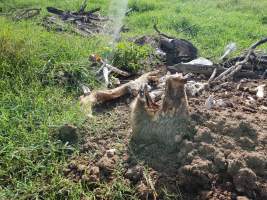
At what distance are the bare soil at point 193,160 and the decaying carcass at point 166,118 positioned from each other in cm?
9

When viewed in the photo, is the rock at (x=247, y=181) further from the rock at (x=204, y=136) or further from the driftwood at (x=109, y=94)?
the driftwood at (x=109, y=94)

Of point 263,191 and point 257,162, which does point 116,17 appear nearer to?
point 257,162

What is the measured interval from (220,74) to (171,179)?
2500mm

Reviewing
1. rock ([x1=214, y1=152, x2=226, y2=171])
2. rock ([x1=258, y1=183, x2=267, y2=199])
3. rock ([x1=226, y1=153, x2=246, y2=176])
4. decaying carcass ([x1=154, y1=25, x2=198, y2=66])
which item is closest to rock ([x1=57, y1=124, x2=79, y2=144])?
rock ([x1=214, y1=152, x2=226, y2=171])

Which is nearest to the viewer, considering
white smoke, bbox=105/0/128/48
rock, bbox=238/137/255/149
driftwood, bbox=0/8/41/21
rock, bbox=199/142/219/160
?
rock, bbox=199/142/219/160

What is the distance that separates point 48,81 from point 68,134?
1.53m

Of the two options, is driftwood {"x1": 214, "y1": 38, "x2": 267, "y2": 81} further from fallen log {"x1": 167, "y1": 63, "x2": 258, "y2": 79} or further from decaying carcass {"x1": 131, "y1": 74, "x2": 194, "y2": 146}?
decaying carcass {"x1": 131, "y1": 74, "x2": 194, "y2": 146}

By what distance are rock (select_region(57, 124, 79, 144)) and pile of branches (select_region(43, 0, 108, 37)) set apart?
13.3 feet

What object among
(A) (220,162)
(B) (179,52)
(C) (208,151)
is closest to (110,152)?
(C) (208,151)

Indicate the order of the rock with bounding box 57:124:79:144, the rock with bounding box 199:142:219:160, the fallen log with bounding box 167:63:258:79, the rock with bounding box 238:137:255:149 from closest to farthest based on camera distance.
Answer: the rock with bounding box 199:142:219:160
the rock with bounding box 238:137:255:149
the rock with bounding box 57:124:79:144
the fallen log with bounding box 167:63:258:79

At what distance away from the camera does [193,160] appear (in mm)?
3428

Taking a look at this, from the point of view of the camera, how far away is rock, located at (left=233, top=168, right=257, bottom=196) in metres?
3.18

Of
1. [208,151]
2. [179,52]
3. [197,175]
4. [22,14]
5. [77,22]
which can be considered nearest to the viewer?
[197,175]

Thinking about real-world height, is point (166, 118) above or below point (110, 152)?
above
